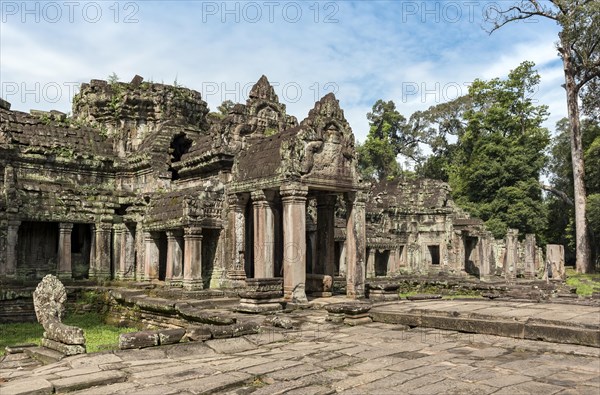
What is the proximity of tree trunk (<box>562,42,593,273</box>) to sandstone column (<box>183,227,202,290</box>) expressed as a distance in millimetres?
29783

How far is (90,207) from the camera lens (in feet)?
60.2

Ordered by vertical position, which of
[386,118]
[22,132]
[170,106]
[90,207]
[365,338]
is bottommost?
[365,338]

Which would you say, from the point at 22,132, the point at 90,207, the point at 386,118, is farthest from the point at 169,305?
the point at 386,118


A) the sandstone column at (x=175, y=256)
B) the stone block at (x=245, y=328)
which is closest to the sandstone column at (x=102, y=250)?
the sandstone column at (x=175, y=256)

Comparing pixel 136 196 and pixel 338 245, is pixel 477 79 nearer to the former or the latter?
pixel 338 245

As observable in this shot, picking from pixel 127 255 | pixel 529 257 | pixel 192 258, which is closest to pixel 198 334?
pixel 192 258

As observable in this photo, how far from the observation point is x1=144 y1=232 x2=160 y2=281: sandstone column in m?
17.4

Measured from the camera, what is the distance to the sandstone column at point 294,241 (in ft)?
39.7

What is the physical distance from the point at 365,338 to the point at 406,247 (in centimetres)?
2466

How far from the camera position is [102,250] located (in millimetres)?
18484

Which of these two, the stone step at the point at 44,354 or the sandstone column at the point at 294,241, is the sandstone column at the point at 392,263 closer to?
the sandstone column at the point at 294,241

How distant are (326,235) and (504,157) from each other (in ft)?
105

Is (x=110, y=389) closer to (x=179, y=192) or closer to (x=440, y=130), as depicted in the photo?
(x=179, y=192)

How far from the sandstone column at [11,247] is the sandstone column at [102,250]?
8.32ft
